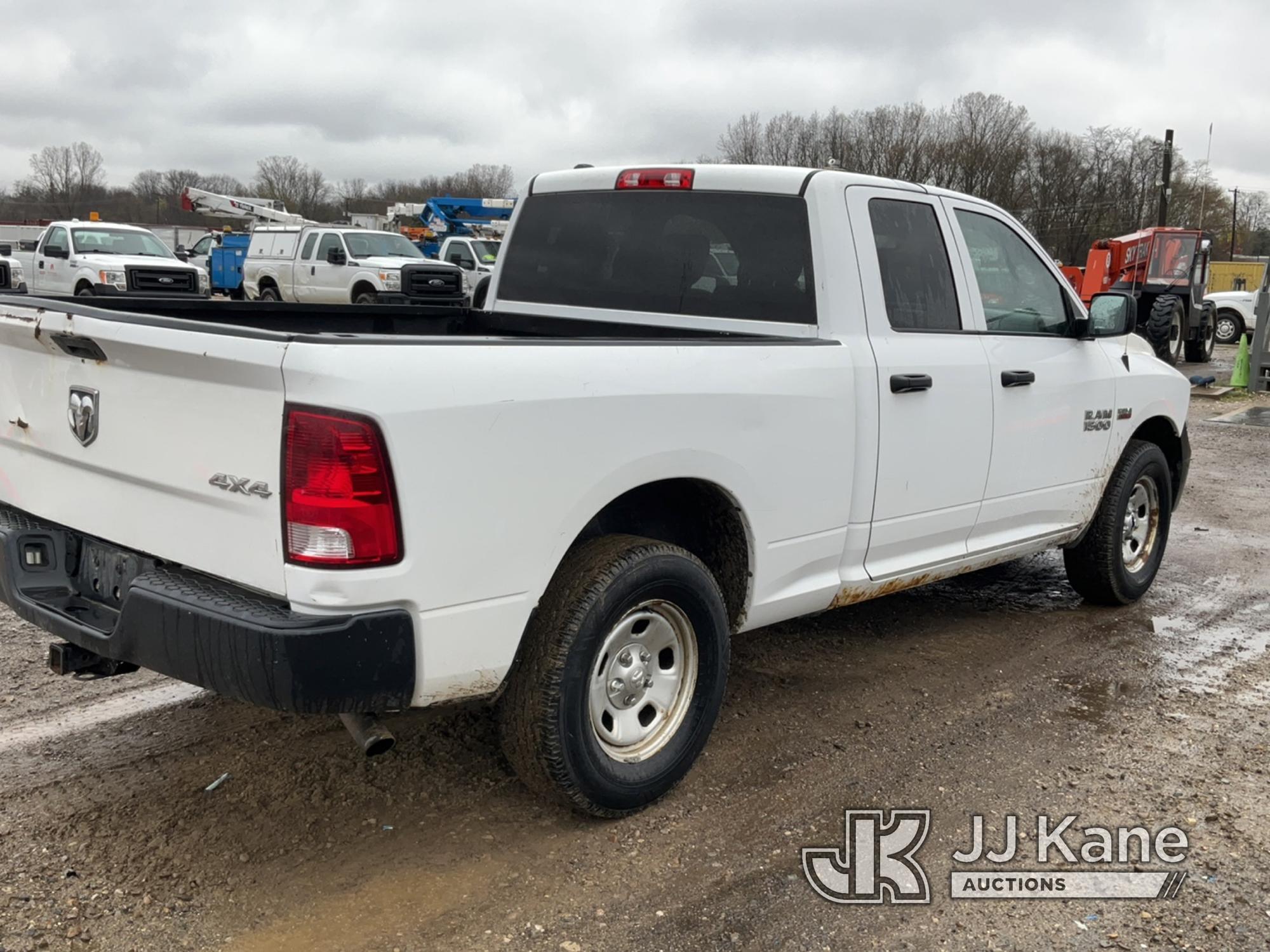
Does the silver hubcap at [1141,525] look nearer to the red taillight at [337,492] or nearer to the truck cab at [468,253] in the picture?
the red taillight at [337,492]

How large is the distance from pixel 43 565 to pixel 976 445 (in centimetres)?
327

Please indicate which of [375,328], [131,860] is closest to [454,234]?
[375,328]

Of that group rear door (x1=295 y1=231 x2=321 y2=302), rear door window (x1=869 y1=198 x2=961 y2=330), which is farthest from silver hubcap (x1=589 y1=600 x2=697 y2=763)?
rear door (x1=295 y1=231 x2=321 y2=302)

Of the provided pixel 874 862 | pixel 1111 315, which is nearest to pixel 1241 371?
pixel 1111 315

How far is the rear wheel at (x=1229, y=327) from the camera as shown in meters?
26.5

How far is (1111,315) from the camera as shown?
17.1 feet

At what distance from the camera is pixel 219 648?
A: 268 cm

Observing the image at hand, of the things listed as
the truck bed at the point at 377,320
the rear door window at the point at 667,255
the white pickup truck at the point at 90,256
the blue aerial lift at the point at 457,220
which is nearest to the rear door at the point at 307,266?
the white pickup truck at the point at 90,256

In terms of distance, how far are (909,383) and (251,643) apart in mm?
2450

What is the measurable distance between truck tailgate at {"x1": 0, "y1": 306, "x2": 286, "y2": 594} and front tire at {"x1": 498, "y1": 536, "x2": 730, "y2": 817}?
782 millimetres

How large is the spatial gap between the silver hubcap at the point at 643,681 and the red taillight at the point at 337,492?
87cm

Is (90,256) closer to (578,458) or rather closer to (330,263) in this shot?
(330,263)

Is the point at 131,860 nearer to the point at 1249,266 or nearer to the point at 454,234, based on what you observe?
the point at 454,234

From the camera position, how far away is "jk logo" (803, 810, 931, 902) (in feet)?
10.4
